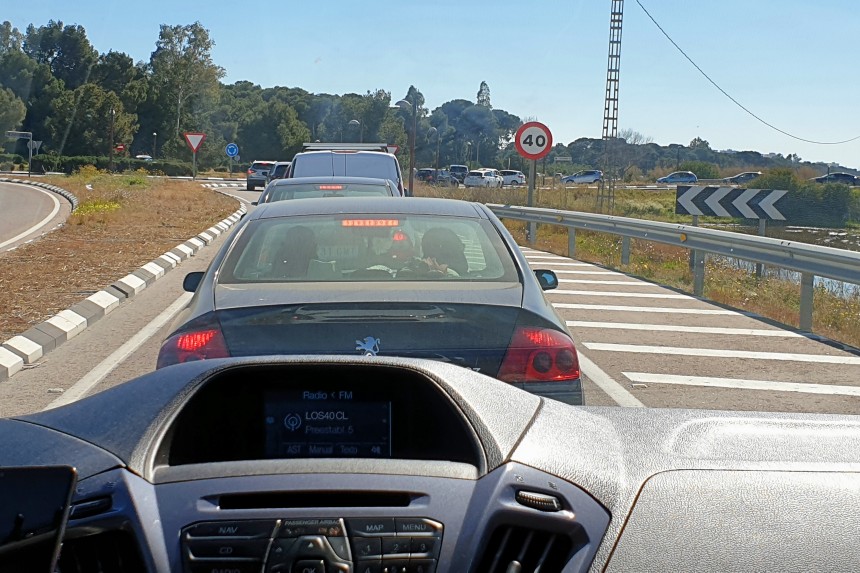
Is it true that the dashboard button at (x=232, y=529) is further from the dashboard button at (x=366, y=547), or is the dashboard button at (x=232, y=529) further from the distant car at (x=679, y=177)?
the distant car at (x=679, y=177)

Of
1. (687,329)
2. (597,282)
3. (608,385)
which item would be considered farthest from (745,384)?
(597,282)

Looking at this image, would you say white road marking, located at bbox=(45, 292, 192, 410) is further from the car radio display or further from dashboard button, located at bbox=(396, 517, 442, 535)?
dashboard button, located at bbox=(396, 517, 442, 535)

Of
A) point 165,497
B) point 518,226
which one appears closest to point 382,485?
point 165,497

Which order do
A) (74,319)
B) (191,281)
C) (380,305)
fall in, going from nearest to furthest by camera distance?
(380,305) < (191,281) < (74,319)

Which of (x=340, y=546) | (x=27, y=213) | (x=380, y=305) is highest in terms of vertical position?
(x=380, y=305)

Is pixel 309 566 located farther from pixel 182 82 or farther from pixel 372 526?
pixel 182 82

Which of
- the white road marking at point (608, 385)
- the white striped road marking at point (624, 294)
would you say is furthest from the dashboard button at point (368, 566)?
the white striped road marking at point (624, 294)

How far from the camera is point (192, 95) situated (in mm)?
108000

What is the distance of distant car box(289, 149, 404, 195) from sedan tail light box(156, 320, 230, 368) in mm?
11898

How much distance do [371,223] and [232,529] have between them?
3582 mm

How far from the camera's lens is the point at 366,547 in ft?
6.36

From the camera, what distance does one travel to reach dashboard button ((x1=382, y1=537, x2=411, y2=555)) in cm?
195

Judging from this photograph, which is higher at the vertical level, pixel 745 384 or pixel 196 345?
pixel 196 345

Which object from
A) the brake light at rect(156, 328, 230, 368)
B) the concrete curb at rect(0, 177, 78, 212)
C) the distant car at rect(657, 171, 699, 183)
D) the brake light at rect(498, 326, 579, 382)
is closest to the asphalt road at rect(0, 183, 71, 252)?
the concrete curb at rect(0, 177, 78, 212)
